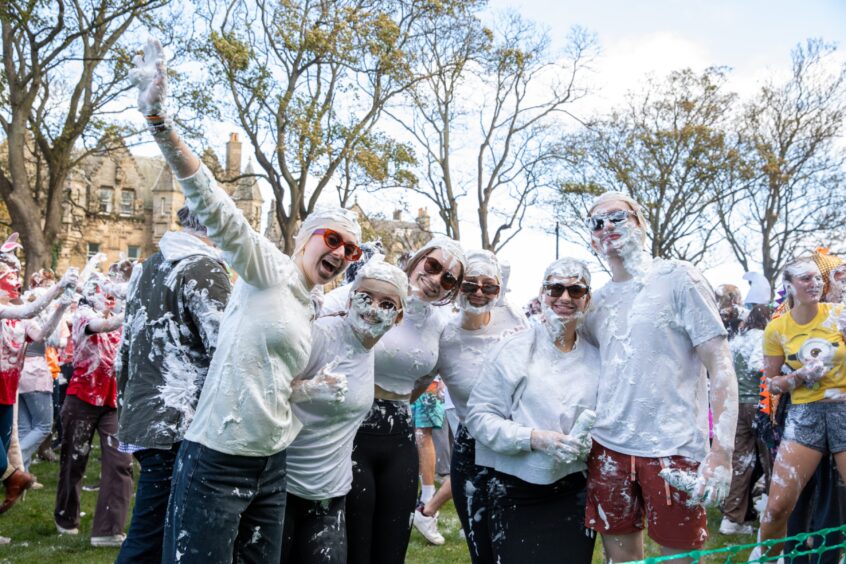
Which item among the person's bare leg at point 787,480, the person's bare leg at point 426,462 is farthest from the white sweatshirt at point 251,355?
the person's bare leg at point 426,462

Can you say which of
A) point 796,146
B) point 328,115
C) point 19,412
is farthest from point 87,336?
point 796,146

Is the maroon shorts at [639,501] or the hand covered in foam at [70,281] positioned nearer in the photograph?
the maroon shorts at [639,501]

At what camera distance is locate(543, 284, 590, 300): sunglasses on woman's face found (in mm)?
2998

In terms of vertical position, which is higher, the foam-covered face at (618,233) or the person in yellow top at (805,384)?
the foam-covered face at (618,233)

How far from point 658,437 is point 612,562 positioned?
0.49 m

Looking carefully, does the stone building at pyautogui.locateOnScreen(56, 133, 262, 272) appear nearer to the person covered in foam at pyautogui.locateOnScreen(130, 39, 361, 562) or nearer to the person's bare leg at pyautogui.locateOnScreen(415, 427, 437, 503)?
the person's bare leg at pyautogui.locateOnScreen(415, 427, 437, 503)

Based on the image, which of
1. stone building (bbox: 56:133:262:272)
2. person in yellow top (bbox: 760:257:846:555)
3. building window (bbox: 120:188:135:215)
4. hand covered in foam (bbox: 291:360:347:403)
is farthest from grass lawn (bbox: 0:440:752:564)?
building window (bbox: 120:188:135:215)

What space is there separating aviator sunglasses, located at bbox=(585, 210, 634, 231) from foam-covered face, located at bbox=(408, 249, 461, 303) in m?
0.74

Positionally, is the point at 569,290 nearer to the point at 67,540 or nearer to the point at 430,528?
the point at 430,528

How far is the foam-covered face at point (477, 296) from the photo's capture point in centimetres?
353

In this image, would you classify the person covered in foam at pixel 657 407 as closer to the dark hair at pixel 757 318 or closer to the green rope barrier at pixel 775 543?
the green rope barrier at pixel 775 543

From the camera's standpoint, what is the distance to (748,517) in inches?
250

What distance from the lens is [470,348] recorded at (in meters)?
3.54

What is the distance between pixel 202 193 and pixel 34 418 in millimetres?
5391
